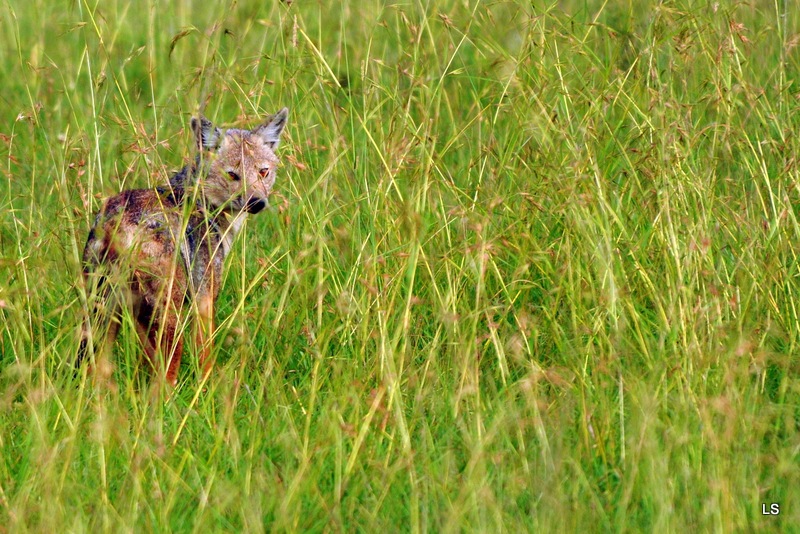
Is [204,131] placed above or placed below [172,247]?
above

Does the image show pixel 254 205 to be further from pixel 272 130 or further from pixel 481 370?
pixel 481 370

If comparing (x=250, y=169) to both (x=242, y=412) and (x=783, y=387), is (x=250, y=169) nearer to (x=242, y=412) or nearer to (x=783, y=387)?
(x=242, y=412)

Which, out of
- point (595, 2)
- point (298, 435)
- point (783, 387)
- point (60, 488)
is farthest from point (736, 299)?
point (595, 2)

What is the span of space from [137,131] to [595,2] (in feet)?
14.8

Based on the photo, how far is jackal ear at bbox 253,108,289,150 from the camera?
15.4 feet

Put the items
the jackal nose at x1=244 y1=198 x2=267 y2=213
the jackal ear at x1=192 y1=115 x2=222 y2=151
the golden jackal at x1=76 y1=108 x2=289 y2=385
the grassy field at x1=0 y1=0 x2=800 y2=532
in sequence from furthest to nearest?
1. the jackal nose at x1=244 y1=198 x2=267 y2=213
2. the jackal ear at x1=192 y1=115 x2=222 y2=151
3. the golden jackal at x1=76 y1=108 x2=289 y2=385
4. the grassy field at x1=0 y1=0 x2=800 y2=532

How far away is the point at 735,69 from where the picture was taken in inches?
169

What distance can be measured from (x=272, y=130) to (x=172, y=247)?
3.18ft

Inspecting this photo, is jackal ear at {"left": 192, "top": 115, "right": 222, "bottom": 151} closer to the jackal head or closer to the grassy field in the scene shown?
the jackal head

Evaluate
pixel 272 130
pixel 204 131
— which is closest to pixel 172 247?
pixel 204 131

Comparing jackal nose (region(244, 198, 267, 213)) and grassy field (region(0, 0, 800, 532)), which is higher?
grassy field (region(0, 0, 800, 532))

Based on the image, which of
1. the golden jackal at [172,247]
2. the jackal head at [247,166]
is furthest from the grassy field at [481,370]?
the jackal head at [247,166]

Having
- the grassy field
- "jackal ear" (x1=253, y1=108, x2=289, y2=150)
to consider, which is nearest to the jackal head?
"jackal ear" (x1=253, y1=108, x2=289, y2=150)

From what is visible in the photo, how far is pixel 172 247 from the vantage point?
163 inches
